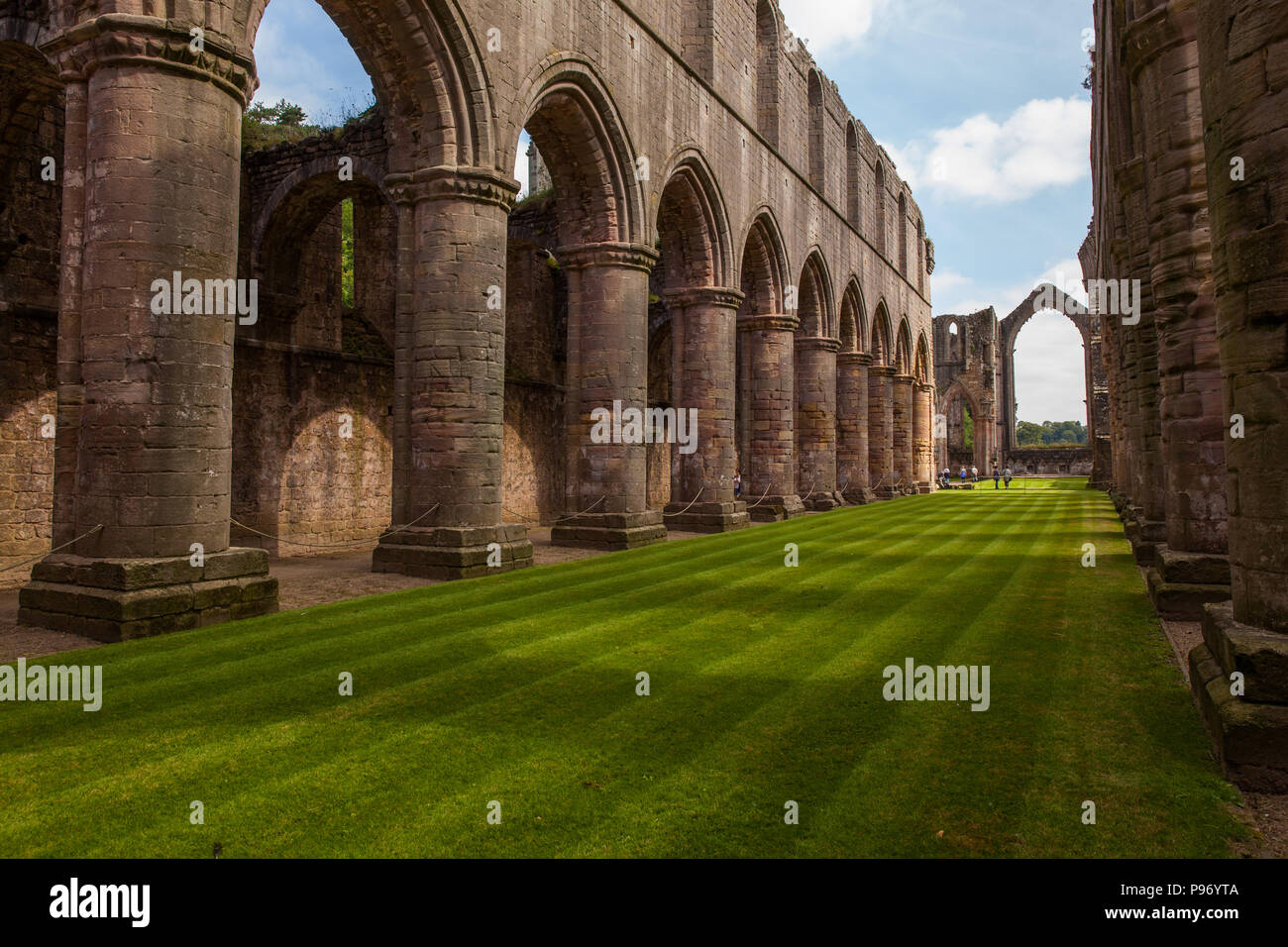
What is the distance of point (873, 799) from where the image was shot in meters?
3.06

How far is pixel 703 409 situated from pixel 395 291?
534cm

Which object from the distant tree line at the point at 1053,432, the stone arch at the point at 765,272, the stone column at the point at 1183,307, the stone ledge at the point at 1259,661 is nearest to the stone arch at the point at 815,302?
the stone arch at the point at 765,272

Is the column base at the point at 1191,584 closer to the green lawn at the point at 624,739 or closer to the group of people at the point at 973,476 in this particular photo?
the green lawn at the point at 624,739

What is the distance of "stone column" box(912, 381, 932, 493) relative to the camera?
30719mm

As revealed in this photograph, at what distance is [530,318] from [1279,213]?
14756 millimetres

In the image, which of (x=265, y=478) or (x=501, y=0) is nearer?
(x=501, y=0)

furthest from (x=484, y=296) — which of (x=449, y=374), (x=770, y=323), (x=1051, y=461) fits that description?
(x=1051, y=461)

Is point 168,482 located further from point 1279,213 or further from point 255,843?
point 1279,213

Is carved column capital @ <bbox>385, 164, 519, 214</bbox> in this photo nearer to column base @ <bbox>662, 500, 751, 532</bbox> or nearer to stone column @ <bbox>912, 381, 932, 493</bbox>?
column base @ <bbox>662, 500, 751, 532</bbox>

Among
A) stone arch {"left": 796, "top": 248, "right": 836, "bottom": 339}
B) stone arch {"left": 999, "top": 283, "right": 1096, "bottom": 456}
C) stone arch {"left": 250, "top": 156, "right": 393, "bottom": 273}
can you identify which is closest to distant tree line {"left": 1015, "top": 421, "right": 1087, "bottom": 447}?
stone arch {"left": 999, "top": 283, "right": 1096, "bottom": 456}

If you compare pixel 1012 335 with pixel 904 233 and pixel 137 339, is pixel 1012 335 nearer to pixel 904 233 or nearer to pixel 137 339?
pixel 904 233

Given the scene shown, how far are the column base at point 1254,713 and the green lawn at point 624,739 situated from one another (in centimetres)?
14

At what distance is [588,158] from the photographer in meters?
11.6
